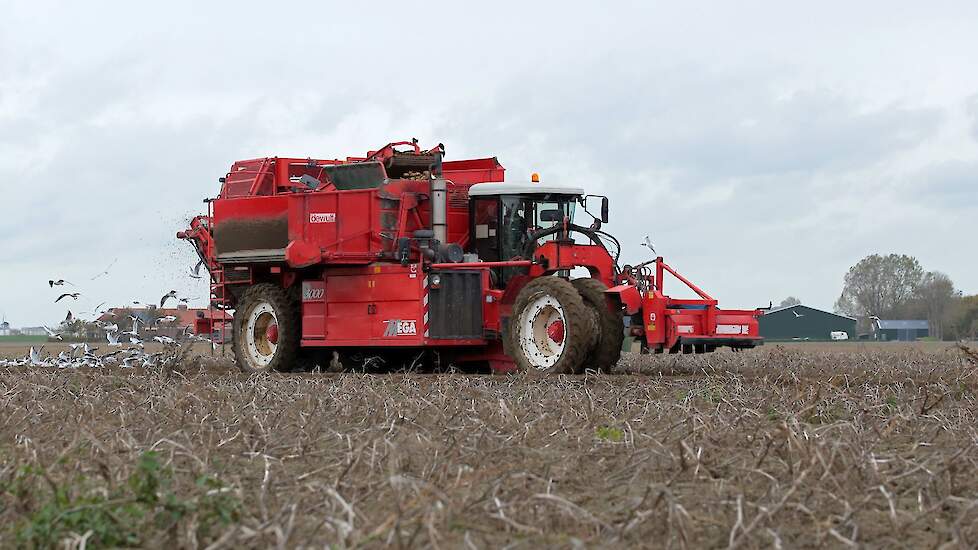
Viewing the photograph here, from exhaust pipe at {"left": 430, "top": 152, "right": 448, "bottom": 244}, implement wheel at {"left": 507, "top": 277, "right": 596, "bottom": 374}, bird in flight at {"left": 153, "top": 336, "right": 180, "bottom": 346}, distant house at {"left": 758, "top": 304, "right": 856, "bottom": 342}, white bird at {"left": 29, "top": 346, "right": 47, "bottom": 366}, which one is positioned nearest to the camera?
implement wheel at {"left": 507, "top": 277, "right": 596, "bottom": 374}

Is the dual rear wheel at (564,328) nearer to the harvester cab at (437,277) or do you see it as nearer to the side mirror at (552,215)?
the harvester cab at (437,277)

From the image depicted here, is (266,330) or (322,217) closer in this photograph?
(322,217)

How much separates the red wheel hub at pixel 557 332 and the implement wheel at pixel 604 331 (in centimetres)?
40

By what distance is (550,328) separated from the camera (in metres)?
15.7

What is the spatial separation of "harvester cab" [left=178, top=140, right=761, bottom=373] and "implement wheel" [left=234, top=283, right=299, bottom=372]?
20 mm

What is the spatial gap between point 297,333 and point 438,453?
38.9 feet

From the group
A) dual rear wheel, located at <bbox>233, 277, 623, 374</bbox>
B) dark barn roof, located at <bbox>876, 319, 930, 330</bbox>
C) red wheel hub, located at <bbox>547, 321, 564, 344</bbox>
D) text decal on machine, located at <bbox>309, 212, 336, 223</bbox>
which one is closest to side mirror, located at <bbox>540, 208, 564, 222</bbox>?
dual rear wheel, located at <bbox>233, 277, 623, 374</bbox>

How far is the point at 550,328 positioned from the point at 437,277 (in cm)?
191

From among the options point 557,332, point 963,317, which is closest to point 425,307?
point 557,332

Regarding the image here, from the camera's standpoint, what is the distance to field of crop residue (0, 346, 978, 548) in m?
5.12

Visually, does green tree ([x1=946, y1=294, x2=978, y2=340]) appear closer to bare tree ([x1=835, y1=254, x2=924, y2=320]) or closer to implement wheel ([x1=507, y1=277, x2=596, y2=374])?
bare tree ([x1=835, y1=254, x2=924, y2=320])

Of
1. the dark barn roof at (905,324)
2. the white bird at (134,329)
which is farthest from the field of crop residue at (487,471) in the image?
the dark barn roof at (905,324)

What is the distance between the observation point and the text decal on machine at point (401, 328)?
1692 centimetres

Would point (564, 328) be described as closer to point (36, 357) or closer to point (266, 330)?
point (266, 330)
